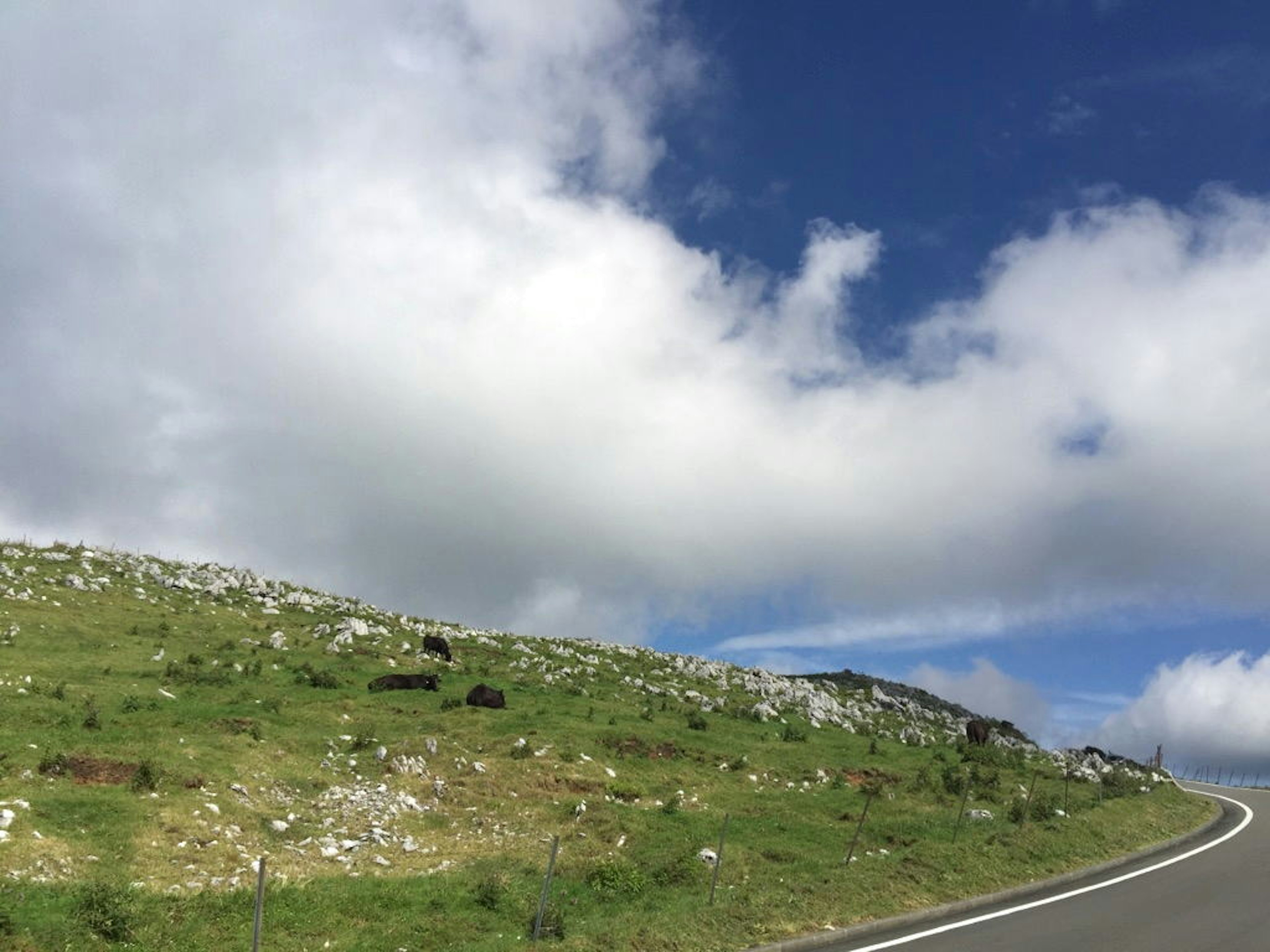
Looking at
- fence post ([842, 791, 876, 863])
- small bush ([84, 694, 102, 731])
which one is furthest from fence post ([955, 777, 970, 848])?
small bush ([84, 694, 102, 731])

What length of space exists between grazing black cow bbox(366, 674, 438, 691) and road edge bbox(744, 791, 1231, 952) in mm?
29308

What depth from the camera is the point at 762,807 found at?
33.0 metres

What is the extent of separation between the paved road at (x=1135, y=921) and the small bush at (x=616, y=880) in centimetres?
592

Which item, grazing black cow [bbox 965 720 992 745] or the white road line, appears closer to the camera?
the white road line

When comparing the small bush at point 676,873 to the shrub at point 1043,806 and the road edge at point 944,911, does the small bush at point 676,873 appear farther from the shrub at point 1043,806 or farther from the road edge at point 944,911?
the shrub at point 1043,806

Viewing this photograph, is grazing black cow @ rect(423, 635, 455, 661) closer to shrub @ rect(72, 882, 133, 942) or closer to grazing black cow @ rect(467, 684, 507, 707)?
grazing black cow @ rect(467, 684, 507, 707)

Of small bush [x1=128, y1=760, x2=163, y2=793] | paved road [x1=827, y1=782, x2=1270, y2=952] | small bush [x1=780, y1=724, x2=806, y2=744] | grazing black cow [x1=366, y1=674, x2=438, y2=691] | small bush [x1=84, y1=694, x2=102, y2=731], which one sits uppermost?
grazing black cow [x1=366, y1=674, x2=438, y2=691]

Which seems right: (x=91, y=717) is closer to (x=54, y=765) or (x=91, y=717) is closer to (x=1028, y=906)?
(x=54, y=765)

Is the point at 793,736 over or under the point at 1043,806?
over

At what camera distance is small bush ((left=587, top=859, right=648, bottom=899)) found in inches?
856

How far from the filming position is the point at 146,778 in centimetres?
2528

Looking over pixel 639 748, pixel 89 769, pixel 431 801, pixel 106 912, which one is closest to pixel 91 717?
pixel 89 769

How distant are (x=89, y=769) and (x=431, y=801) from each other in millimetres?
10213

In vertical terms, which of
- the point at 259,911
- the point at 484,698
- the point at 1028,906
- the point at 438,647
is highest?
the point at 438,647
